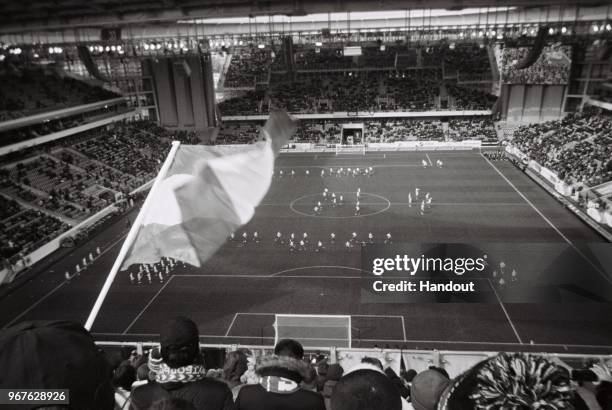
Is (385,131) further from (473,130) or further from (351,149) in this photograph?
(473,130)

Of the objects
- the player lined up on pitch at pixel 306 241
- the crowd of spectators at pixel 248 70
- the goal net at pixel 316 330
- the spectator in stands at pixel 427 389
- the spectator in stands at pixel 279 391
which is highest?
the spectator in stands at pixel 279 391

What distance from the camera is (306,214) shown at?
105ft

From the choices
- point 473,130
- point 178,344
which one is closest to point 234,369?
point 178,344

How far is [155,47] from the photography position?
4319cm

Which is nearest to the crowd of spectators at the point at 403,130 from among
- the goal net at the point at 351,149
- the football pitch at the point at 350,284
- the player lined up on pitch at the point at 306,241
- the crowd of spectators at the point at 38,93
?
the goal net at the point at 351,149

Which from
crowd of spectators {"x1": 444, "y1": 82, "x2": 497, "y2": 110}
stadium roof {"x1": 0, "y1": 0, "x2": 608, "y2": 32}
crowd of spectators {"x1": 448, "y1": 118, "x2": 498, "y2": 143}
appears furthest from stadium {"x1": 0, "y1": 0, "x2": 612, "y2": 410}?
crowd of spectators {"x1": 444, "y1": 82, "x2": 497, "y2": 110}

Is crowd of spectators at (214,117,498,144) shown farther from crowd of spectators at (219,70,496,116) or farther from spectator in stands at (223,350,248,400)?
spectator in stands at (223,350,248,400)

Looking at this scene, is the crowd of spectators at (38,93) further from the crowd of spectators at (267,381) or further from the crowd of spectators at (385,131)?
the crowd of spectators at (267,381)

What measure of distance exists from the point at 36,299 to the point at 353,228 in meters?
16.6

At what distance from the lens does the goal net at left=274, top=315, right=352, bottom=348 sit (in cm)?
1541

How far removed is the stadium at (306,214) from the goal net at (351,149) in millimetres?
316

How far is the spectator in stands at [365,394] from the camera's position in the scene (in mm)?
2410

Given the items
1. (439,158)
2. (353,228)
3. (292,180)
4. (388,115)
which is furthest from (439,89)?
(353,228)

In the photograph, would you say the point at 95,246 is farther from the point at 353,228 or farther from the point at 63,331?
the point at 63,331
